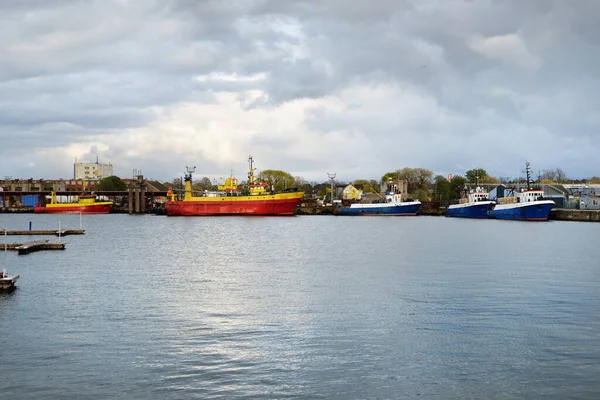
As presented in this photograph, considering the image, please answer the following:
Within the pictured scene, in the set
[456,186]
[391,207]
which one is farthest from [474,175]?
[391,207]

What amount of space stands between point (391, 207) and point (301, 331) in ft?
400

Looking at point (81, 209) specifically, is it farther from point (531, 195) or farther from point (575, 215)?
point (575, 215)

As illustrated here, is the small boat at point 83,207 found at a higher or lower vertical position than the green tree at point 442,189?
lower

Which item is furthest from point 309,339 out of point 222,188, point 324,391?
point 222,188

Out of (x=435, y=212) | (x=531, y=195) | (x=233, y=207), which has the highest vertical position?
(x=531, y=195)

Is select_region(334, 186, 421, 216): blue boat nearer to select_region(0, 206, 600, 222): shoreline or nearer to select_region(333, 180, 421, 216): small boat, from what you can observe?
select_region(333, 180, 421, 216): small boat

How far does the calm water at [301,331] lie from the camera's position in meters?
15.6

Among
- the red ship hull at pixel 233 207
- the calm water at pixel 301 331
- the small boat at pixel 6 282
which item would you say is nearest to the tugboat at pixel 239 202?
the red ship hull at pixel 233 207

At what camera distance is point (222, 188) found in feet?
466

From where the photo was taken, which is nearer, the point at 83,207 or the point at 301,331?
the point at 301,331

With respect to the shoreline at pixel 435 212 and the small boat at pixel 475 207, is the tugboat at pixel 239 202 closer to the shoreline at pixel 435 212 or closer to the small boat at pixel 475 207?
the shoreline at pixel 435 212

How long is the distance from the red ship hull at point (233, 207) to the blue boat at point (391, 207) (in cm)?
2037

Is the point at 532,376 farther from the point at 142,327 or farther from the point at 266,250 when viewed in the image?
the point at 266,250

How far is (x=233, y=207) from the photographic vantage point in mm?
130000
